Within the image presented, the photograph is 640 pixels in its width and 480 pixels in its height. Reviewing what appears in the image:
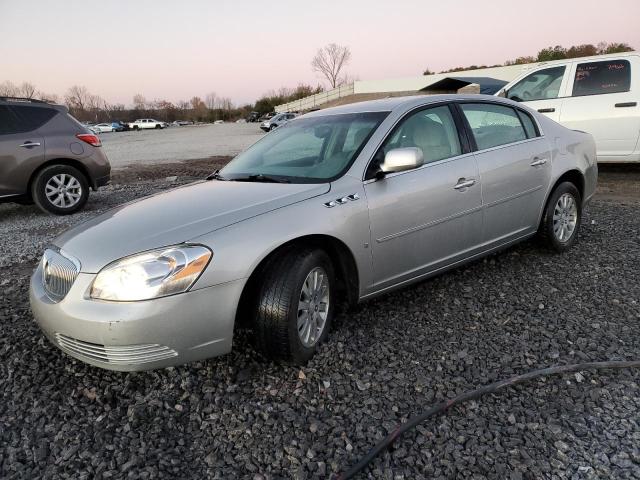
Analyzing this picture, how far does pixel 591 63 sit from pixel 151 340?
8.17m

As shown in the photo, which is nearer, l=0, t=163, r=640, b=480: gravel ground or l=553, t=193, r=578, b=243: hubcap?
l=0, t=163, r=640, b=480: gravel ground

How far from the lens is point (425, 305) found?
3584 millimetres

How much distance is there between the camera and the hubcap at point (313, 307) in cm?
280

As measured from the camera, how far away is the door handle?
348 cm

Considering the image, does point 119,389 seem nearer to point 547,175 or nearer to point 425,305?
point 425,305

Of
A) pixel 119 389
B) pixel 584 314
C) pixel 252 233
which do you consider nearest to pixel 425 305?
pixel 584 314

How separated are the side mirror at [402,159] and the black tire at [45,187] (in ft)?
19.4

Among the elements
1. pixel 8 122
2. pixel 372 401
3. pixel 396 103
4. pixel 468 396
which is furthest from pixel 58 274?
pixel 8 122

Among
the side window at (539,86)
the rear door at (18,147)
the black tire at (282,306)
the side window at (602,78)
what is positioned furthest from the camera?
the side window at (539,86)

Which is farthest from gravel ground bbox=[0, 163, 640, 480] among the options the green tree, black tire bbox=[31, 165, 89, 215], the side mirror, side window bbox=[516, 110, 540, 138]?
the green tree

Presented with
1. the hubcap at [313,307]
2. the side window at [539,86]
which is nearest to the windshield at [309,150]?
the hubcap at [313,307]

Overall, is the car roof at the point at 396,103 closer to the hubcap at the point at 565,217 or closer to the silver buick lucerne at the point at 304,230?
the silver buick lucerne at the point at 304,230

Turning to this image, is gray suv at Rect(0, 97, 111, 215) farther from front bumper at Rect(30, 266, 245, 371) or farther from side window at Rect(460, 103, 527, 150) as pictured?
side window at Rect(460, 103, 527, 150)

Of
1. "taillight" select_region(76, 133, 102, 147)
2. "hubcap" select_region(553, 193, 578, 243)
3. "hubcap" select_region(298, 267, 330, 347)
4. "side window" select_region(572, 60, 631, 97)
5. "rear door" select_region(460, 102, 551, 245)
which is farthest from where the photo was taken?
"side window" select_region(572, 60, 631, 97)
